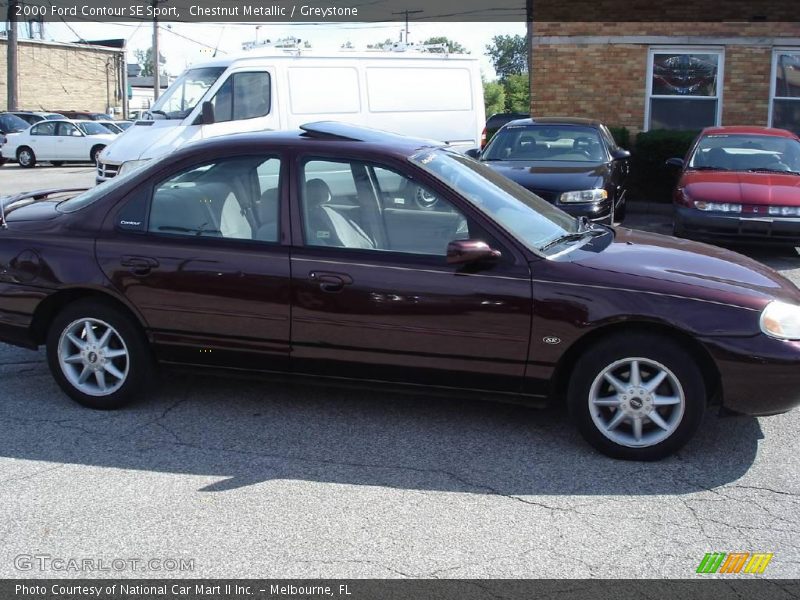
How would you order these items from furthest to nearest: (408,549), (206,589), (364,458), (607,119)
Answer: (607,119), (364,458), (408,549), (206,589)

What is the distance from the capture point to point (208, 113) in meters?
12.5

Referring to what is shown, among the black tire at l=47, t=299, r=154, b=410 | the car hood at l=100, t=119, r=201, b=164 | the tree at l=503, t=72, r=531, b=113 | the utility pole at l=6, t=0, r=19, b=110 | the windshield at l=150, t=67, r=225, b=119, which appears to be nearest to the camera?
the black tire at l=47, t=299, r=154, b=410

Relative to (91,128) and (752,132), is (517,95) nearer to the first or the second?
(91,128)

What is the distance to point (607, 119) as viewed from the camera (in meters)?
16.9

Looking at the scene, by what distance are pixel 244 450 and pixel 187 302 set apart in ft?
2.97

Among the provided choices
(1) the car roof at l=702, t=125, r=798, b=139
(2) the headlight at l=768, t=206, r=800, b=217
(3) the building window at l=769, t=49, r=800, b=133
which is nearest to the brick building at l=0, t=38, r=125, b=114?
(3) the building window at l=769, t=49, r=800, b=133

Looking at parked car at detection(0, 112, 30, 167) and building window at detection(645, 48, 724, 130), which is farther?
parked car at detection(0, 112, 30, 167)

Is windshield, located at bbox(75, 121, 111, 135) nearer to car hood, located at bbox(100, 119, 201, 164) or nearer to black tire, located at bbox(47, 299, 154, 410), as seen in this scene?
car hood, located at bbox(100, 119, 201, 164)

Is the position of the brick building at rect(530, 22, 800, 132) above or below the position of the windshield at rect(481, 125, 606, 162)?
above

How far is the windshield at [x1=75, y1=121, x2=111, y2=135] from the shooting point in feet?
89.8

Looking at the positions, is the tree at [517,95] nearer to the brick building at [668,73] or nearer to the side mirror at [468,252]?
the brick building at [668,73]

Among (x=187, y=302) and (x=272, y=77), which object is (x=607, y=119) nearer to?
(x=272, y=77)

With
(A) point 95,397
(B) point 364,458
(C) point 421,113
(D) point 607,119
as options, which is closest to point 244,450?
(B) point 364,458

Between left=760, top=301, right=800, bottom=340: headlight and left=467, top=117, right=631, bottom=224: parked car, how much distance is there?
207 inches
